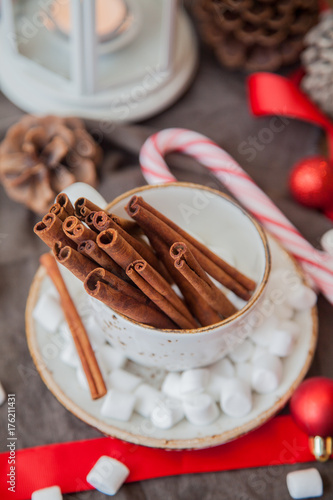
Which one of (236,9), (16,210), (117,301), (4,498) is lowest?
(4,498)

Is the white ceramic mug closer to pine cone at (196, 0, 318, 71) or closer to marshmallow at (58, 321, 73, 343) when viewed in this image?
marshmallow at (58, 321, 73, 343)

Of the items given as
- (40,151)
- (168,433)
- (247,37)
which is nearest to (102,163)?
(40,151)

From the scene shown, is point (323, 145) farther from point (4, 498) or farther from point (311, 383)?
point (4, 498)

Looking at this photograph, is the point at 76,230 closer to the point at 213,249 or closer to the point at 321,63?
the point at 213,249

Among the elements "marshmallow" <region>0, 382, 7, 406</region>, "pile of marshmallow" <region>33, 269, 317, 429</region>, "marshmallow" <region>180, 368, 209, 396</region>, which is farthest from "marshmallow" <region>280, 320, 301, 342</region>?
"marshmallow" <region>0, 382, 7, 406</region>

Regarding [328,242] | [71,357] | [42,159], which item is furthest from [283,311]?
[42,159]

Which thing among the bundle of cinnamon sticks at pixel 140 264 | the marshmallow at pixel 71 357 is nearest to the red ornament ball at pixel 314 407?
the bundle of cinnamon sticks at pixel 140 264
